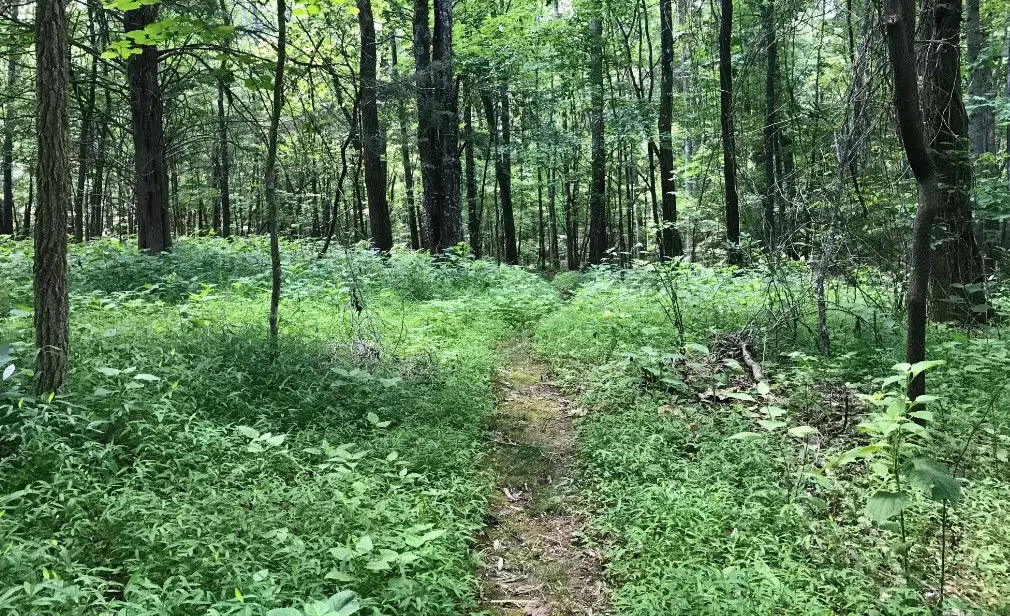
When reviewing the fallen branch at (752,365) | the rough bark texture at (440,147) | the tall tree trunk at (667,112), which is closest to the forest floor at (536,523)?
the fallen branch at (752,365)

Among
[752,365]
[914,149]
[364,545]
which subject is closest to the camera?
[364,545]

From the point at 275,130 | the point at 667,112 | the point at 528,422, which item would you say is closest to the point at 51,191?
the point at 275,130

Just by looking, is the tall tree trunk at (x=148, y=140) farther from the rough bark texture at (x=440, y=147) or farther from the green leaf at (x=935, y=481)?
the green leaf at (x=935, y=481)

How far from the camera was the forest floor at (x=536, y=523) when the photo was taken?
9.82 feet

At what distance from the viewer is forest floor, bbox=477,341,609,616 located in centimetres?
299

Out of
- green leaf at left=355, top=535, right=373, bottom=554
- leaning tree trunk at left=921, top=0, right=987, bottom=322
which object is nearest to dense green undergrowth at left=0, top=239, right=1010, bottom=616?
green leaf at left=355, top=535, right=373, bottom=554

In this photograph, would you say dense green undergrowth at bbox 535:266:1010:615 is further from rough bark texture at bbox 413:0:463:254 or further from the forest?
rough bark texture at bbox 413:0:463:254

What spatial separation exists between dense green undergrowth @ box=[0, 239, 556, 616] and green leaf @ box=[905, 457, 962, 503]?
2.30 meters

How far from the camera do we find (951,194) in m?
6.41

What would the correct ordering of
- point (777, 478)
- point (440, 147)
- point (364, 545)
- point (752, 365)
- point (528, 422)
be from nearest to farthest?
point (364, 545), point (777, 478), point (528, 422), point (752, 365), point (440, 147)

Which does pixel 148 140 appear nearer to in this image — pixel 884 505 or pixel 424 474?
pixel 424 474

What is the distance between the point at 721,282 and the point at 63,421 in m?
9.20

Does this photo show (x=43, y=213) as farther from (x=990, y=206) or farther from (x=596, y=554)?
(x=990, y=206)

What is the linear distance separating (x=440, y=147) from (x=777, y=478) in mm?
10867
